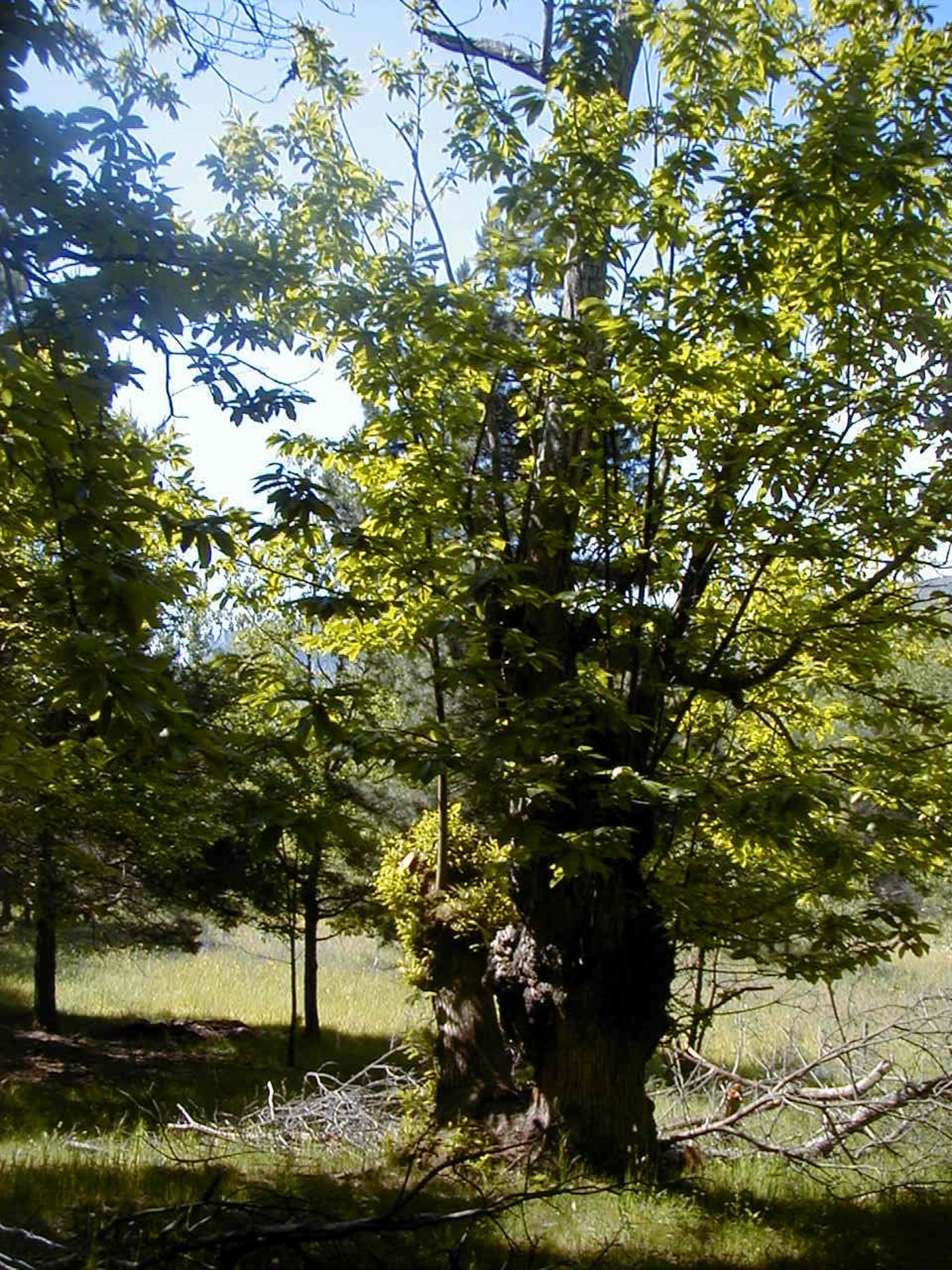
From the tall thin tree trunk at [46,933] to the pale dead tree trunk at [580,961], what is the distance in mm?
6496

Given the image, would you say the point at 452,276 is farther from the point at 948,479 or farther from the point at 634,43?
the point at 948,479

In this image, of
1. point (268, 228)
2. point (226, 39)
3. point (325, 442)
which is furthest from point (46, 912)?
point (226, 39)

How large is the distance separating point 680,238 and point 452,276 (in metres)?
2.13

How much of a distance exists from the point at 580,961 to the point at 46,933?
9.96m

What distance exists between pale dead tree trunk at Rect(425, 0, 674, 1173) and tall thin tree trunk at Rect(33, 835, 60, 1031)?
21.3 feet

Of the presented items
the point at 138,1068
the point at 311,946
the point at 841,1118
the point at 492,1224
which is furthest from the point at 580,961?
the point at 311,946

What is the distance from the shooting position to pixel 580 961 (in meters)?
6.23

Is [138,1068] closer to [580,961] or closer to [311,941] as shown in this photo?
[311,941]

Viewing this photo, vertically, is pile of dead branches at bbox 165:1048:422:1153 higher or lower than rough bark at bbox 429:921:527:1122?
lower

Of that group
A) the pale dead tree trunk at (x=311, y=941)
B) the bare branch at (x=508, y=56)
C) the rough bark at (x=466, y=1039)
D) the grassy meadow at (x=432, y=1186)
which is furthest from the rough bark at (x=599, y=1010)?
the pale dead tree trunk at (x=311, y=941)

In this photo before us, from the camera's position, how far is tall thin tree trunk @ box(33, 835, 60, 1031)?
36.3 ft

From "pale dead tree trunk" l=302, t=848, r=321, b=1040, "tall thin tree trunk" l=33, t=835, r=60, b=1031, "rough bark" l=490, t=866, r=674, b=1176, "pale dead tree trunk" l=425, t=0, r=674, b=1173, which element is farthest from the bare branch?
"pale dead tree trunk" l=302, t=848, r=321, b=1040

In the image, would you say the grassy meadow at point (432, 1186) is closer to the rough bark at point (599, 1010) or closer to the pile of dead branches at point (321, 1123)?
the pile of dead branches at point (321, 1123)

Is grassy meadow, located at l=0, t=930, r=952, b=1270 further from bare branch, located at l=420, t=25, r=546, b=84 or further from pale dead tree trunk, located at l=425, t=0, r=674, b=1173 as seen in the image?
bare branch, located at l=420, t=25, r=546, b=84
